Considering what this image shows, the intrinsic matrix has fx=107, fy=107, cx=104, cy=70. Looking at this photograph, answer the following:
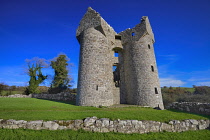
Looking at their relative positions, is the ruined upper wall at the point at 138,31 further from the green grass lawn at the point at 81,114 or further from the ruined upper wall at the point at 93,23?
the green grass lawn at the point at 81,114

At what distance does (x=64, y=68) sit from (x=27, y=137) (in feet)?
85.1

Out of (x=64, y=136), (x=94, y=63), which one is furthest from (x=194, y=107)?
(x=64, y=136)

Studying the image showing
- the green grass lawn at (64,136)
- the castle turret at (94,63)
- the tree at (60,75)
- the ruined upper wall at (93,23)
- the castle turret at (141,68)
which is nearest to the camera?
the green grass lawn at (64,136)

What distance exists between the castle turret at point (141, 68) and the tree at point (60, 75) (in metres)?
18.3

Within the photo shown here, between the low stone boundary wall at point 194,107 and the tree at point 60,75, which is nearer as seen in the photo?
the low stone boundary wall at point 194,107

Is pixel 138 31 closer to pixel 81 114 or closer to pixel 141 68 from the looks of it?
pixel 141 68

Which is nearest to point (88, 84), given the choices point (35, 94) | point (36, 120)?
point (36, 120)

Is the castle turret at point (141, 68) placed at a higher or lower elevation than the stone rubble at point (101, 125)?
higher

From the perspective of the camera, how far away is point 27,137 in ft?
17.1

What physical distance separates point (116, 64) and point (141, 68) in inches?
172

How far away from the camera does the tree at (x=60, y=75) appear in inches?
1097

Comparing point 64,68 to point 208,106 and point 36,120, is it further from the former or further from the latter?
point 208,106

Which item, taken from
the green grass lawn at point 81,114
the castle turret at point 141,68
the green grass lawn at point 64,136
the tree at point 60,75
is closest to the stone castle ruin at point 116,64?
the castle turret at point 141,68

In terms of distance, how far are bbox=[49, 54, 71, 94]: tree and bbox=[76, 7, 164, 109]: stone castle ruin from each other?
48.0 feet
